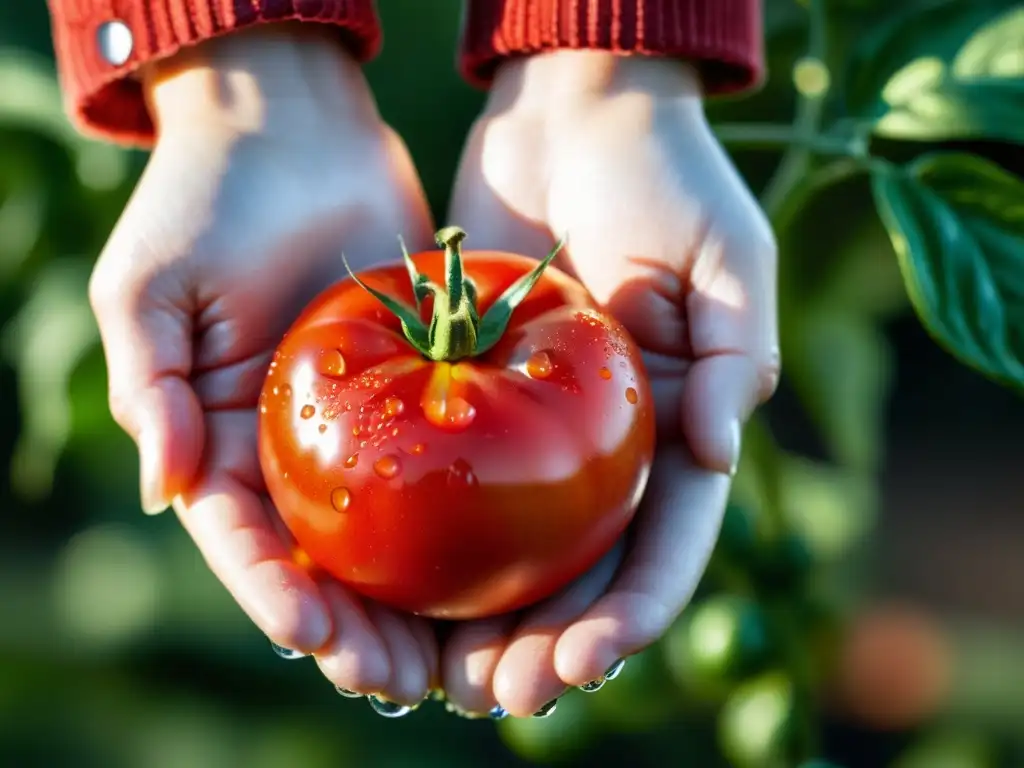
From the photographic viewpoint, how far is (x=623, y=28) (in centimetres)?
83

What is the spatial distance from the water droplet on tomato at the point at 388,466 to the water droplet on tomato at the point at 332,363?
6 cm

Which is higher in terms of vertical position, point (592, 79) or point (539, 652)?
point (592, 79)

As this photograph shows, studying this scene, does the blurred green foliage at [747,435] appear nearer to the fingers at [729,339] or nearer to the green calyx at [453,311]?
the fingers at [729,339]

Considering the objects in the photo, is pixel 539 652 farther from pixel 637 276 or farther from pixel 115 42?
pixel 115 42

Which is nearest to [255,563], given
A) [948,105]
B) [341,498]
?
[341,498]

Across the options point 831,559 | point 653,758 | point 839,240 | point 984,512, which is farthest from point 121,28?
point 984,512

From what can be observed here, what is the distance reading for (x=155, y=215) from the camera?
749 millimetres

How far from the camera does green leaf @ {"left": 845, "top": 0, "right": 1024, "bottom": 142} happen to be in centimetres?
90

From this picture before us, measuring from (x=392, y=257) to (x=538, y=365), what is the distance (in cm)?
26

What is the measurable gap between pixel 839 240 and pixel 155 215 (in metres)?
0.69

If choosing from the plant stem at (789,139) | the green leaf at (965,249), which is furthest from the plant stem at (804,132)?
the green leaf at (965,249)

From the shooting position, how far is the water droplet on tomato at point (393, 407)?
61cm

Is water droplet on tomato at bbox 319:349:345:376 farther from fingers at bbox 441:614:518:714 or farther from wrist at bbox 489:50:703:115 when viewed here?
wrist at bbox 489:50:703:115

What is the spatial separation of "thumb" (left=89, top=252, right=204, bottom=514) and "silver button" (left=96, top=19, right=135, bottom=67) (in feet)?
0.51
